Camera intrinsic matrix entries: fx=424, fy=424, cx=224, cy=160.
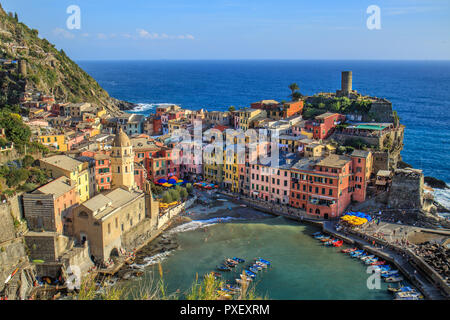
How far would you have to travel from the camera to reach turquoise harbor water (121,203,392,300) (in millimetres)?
31703

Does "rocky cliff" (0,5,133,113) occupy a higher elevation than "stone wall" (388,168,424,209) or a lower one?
higher

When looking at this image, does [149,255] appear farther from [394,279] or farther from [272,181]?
[394,279]

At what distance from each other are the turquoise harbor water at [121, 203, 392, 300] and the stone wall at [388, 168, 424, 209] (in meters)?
9.89

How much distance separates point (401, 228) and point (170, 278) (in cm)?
2322

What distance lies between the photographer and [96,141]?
53750mm

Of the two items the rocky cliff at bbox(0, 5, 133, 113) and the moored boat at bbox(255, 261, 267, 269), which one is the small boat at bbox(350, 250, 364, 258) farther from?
the rocky cliff at bbox(0, 5, 133, 113)

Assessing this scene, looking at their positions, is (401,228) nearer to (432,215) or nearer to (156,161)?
(432,215)

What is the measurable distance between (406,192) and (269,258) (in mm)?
18561

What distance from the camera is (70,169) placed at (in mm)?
38344

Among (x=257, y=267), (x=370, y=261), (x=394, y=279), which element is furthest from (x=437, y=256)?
(x=257, y=267)

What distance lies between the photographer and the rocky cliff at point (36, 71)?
80688 mm

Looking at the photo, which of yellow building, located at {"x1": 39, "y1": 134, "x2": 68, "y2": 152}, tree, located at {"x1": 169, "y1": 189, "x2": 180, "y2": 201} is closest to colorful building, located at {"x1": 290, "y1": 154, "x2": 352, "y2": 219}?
tree, located at {"x1": 169, "y1": 189, "x2": 180, "y2": 201}
